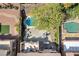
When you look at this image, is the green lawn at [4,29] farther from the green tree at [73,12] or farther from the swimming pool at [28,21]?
the green tree at [73,12]

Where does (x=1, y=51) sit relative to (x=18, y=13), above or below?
below

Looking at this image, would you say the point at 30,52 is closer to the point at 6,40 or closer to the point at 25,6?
the point at 6,40

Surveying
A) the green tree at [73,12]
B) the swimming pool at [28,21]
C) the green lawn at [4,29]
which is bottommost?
the green lawn at [4,29]

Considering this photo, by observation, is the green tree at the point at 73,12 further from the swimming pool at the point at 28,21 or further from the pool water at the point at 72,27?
the swimming pool at the point at 28,21

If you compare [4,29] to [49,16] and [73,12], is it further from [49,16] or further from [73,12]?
[73,12]

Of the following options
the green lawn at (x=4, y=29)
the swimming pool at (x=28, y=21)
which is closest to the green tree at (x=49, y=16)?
the swimming pool at (x=28, y=21)

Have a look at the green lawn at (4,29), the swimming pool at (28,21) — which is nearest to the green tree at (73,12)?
the swimming pool at (28,21)

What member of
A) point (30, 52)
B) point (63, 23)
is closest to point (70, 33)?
point (63, 23)

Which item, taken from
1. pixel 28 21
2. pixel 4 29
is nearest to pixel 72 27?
pixel 28 21

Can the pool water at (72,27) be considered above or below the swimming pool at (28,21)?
below
